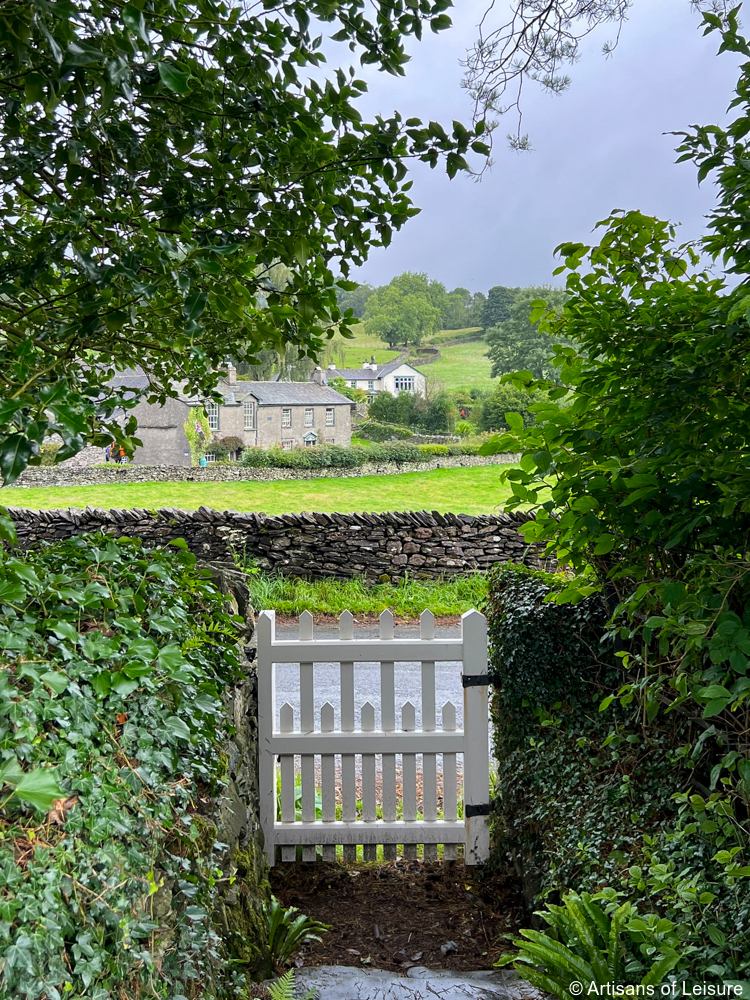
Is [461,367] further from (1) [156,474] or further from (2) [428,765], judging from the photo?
(2) [428,765]

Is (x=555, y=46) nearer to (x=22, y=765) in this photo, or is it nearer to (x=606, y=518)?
(x=606, y=518)

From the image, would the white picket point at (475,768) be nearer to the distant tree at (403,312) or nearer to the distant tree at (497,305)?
the distant tree at (403,312)

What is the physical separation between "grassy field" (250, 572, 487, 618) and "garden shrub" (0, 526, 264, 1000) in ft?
25.5

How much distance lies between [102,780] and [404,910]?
2411 mm

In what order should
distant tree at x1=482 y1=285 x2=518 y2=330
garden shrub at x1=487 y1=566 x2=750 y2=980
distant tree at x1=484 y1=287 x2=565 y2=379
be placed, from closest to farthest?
garden shrub at x1=487 y1=566 x2=750 y2=980 < distant tree at x1=484 y1=287 x2=565 y2=379 < distant tree at x1=482 y1=285 x2=518 y2=330

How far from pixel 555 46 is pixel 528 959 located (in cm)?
414

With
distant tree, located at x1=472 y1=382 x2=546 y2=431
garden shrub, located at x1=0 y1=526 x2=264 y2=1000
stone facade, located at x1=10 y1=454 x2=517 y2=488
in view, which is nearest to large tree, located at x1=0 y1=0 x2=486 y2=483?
garden shrub, located at x1=0 y1=526 x2=264 y2=1000

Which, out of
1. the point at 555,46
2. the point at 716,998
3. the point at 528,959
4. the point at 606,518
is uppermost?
the point at 555,46

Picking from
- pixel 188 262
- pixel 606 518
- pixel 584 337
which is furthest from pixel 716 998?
pixel 188 262

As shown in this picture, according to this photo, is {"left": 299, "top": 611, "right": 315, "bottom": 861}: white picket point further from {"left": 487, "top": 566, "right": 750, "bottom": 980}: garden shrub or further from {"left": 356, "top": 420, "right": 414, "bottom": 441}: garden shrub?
{"left": 356, "top": 420, "right": 414, "bottom": 441}: garden shrub

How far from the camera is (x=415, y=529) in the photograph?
1164 centimetres

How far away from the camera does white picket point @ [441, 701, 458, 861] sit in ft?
11.9

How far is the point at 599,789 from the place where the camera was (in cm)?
274

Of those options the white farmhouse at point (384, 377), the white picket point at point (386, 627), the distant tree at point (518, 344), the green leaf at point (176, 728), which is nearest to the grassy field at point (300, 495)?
the distant tree at point (518, 344)
